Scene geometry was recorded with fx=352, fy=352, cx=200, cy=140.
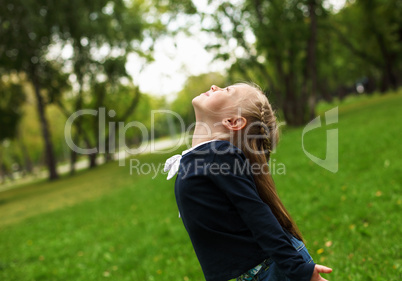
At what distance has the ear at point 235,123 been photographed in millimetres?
1957

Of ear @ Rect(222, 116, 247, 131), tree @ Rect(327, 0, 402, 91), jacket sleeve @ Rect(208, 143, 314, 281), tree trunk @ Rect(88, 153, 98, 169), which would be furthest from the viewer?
tree trunk @ Rect(88, 153, 98, 169)

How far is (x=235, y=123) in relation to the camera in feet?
6.50

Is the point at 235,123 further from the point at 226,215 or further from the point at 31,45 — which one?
the point at 31,45

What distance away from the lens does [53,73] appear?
95.5 ft

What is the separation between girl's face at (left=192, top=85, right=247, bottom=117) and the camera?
2.02 metres

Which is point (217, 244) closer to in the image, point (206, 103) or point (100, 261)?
point (206, 103)

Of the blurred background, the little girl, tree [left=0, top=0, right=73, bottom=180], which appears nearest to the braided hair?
the little girl

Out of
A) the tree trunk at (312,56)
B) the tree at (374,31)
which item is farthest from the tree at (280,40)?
the tree at (374,31)

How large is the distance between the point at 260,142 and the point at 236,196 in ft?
1.46

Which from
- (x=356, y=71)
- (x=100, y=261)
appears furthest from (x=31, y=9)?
(x=356, y=71)

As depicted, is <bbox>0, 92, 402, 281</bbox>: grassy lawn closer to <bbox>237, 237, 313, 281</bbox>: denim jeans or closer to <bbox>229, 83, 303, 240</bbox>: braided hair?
<bbox>229, 83, 303, 240</bbox>: braided hair

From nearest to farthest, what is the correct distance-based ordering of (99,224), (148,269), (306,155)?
(148,269), (99,224), (306,155)

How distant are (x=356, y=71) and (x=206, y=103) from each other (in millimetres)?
44341

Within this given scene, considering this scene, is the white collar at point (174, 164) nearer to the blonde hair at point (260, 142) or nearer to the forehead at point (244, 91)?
the blonde hair at point (260, 142)
